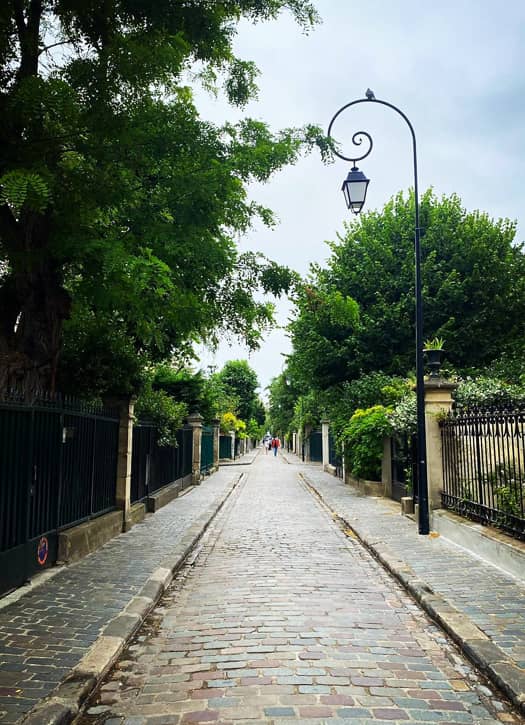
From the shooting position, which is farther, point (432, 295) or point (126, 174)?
point (432, 295)

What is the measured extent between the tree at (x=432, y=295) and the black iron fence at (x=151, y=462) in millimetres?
6640

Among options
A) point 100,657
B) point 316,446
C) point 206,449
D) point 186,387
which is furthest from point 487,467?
point 316,446

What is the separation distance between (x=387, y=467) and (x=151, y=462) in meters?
6.77

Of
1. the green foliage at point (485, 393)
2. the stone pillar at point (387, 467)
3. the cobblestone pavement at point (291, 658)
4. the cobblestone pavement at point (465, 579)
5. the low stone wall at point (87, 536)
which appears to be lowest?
the cobblestone pavement at point (291, 658)

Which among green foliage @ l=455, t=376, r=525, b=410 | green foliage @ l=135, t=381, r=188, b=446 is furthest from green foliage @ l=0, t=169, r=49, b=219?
green foliage @ l=455, t=376, r=525, b=410

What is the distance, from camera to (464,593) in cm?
604

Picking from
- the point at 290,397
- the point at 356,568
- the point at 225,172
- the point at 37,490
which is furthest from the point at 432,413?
the point at 290,397

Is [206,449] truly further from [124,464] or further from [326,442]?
[124,464]

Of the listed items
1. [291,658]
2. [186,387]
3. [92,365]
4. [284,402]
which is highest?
[284,402]

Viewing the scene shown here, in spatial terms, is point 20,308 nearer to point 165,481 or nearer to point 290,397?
point 165,481

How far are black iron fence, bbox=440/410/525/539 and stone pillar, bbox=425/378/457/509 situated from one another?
0.65ft

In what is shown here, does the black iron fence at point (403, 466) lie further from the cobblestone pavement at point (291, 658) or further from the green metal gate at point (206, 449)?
the green metal gate at point (206, 449)

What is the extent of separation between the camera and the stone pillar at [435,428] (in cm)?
1020

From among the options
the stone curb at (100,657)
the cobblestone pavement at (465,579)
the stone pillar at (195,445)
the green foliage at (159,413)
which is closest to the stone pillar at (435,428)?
the cobblestone pavement at (465,579)
